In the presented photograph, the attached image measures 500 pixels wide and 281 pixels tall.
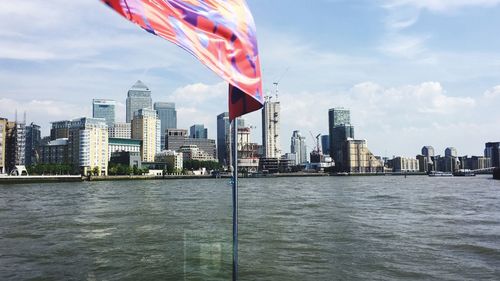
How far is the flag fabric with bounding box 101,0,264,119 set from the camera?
5270mm

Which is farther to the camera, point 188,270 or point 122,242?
point 122,242

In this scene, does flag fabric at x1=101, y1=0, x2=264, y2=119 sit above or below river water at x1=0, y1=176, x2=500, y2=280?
above

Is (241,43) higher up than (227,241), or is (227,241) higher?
(241,43)

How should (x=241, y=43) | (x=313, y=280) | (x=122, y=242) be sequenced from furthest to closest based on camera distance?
(x=122, y=242) → (x=313, y=280) → (x=241, y=43)

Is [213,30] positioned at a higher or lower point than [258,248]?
higher

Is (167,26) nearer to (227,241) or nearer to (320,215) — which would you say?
(227,241)

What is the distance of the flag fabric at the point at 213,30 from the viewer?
17.3 feet

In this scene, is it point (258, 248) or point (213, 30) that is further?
point (258, 248)

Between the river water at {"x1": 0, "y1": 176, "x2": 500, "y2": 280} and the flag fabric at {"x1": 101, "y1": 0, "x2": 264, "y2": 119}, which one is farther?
the river water at {"x1": 0, "y1": 176, "x2": 500, "y2": 280}

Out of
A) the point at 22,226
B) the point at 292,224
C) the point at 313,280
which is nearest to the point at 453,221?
the point at 292,224

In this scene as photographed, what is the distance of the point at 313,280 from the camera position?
16781 millimetres

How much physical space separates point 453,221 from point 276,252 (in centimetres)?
2010

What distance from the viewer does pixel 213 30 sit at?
6.17 metres

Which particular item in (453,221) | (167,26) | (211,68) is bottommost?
(453,221)
